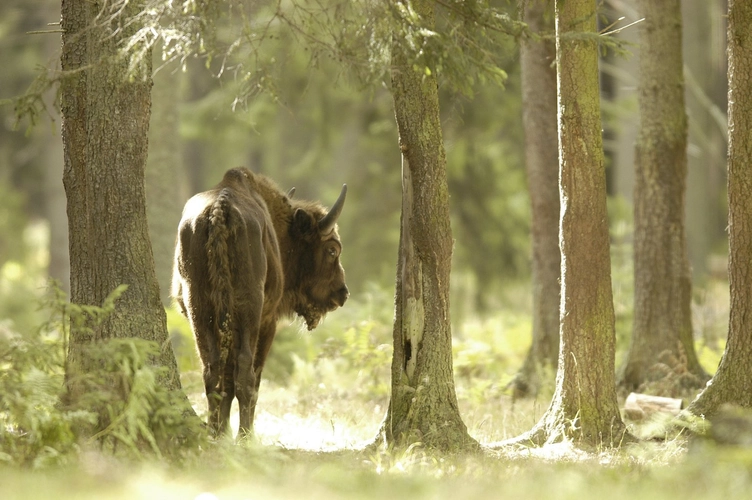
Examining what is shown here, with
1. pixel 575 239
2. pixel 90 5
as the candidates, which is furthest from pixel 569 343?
pixel 90 5

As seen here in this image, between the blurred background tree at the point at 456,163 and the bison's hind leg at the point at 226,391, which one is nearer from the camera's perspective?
the bison's hind leg at the point at 226,391

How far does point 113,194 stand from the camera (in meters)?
7.13

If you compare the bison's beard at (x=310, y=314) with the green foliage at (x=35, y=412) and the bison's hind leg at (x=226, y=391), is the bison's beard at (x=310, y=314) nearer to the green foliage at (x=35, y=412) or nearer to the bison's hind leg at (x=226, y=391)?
the bison's hind leg at (x=226, y=391)

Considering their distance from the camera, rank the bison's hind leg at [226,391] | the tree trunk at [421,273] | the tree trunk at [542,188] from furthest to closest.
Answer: the tree trunk at [542,188] < the bison's hind leg at [226,391] < the tree trunk at [421,273]

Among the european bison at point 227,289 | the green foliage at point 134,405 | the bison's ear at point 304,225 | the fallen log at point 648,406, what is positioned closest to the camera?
the green foliage at point 134,405

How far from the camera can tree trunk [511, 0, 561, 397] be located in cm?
1115

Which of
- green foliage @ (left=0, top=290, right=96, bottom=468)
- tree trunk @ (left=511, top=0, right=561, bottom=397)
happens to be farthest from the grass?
tree trunk @ (left=511, top=0, right=561, bottom=397)

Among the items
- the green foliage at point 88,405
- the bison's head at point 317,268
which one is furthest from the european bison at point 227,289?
the bison's head at point 317,268

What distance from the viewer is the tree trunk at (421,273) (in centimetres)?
745

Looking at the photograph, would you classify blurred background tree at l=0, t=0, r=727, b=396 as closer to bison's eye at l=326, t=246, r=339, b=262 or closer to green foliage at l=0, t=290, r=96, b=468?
bison's eye at l=326, t=246, r=339, b=262

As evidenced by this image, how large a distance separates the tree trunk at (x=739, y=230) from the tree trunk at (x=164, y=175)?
7401 mm

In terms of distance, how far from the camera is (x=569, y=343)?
7680 millimetres

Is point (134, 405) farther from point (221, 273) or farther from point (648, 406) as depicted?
point (648, 406)

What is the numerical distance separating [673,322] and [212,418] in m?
5.75
